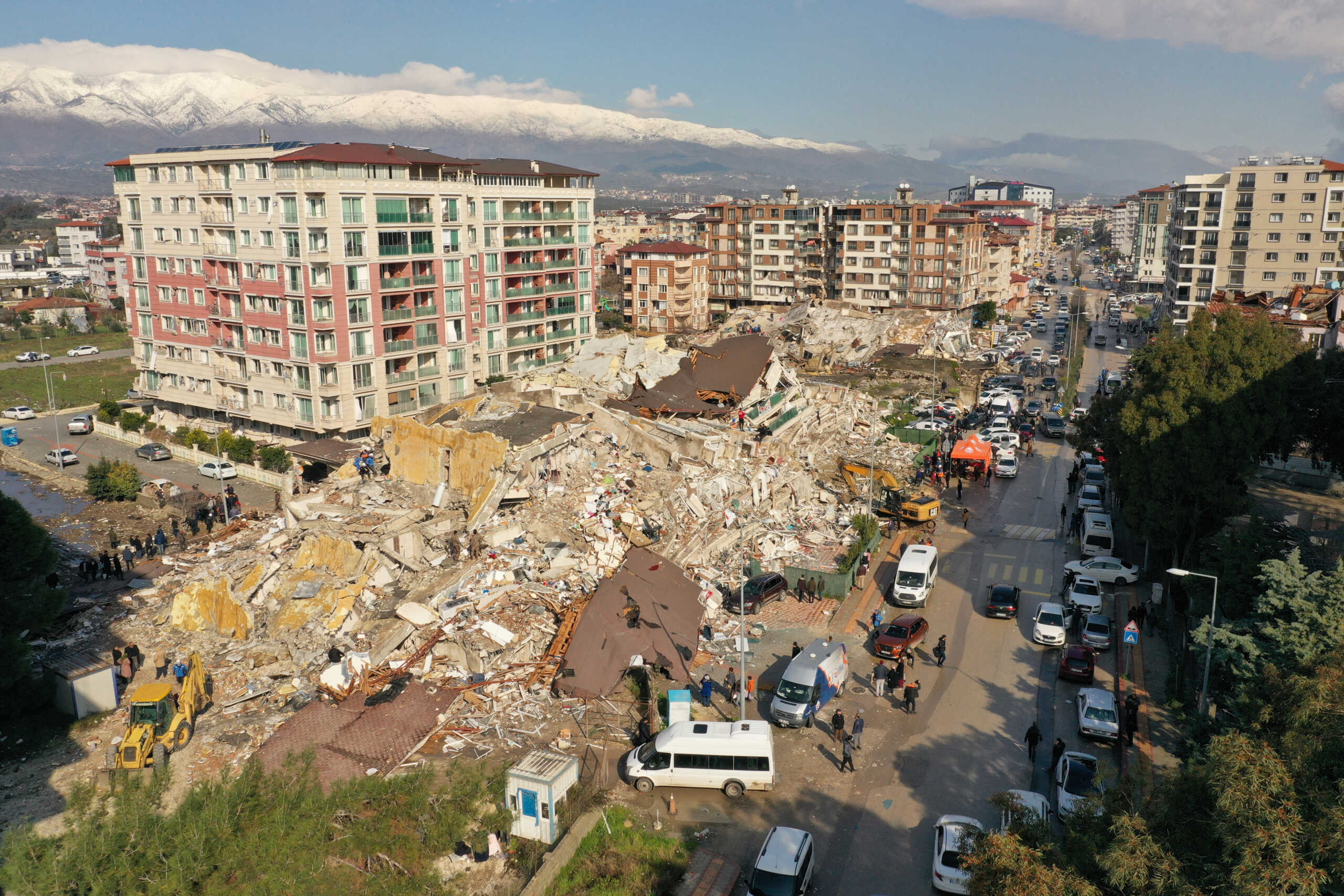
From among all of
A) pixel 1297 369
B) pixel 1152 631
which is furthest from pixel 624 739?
pixel 1297 369

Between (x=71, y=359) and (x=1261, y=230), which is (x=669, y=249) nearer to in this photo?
(x=1261, y=230)

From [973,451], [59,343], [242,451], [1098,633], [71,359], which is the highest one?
[973,451]

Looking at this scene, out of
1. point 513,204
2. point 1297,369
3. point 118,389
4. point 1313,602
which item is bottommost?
point 118,389

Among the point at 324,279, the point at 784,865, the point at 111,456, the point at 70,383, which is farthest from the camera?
the point at 70,383

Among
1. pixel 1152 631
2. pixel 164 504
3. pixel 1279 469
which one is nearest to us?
pixel 1152 631

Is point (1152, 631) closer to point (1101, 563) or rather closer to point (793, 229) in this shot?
point (1101, 563)

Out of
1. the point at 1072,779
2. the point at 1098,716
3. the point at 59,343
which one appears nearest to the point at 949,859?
the point at 1072,779
